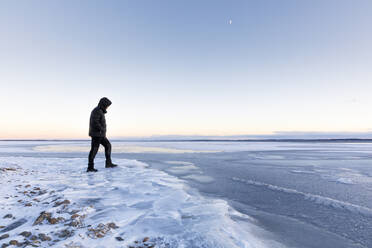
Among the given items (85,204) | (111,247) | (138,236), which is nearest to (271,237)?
(138,236)

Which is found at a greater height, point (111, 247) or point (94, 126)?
point (94, 126)

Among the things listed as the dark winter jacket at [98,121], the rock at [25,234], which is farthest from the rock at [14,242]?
the dark winter jacket at [98,121]

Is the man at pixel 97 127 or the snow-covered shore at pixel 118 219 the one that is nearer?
A: the snow-covered shore at pixel 118 219

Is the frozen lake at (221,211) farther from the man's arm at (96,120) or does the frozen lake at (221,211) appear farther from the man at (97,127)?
the man's arm at (96,120)

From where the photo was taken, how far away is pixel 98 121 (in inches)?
219

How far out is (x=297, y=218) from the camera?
7.79ft

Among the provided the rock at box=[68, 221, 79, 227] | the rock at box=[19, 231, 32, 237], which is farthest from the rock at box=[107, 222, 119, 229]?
the rock at box=[19, 231, 32, 237]

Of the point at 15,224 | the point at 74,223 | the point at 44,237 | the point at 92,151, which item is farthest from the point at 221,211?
the point at 92,151

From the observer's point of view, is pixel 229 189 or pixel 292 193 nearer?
pixel 292 193

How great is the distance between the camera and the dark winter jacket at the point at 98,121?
5.55m

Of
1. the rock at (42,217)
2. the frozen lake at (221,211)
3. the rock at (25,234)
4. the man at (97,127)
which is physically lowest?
Result: the frozen lake at (221,211)

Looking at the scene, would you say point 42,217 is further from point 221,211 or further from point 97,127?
point 97,127

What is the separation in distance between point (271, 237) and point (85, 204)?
2305 millimetres

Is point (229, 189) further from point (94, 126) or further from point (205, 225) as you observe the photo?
point (94, 126)
